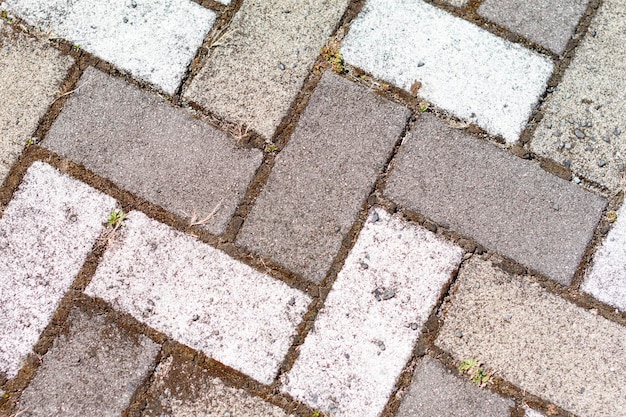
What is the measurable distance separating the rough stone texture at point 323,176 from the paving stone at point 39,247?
58 cm

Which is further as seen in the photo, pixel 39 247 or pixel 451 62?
pixel 451 62

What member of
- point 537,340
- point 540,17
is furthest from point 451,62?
point 537,340

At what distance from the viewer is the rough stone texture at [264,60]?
2.19m

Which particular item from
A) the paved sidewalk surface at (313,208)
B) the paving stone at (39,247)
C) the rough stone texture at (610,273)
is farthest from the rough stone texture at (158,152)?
the rough stone texture at (610,273)

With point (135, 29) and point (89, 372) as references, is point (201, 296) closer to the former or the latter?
point (89, 372)

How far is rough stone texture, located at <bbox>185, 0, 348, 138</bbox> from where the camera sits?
2191 millimetres

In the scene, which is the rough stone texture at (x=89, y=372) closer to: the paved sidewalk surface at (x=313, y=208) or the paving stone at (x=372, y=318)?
the paved sidewalk surface at (x=313, y=208)

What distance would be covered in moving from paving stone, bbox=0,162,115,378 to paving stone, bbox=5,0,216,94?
1.63 feet

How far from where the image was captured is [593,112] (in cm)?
221

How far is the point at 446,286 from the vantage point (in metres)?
2.11

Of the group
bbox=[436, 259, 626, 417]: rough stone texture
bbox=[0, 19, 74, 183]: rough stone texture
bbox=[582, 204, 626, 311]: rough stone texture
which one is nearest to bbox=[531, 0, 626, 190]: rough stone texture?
bbox=[582, 204, 626, 311]: rough stone texture

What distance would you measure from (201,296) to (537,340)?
4.02 feet

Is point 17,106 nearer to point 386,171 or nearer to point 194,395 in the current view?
point 194,395

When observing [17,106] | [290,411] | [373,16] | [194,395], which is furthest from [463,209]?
[17,106]
